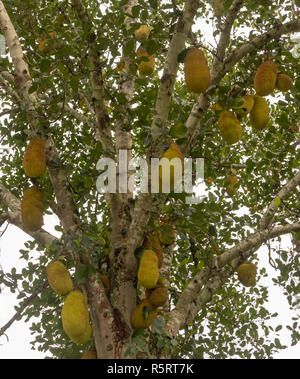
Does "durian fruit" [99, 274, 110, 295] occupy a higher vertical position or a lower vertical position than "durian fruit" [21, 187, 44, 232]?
lower

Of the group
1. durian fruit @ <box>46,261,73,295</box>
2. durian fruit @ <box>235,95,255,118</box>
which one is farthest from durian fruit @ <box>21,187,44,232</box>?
durian fruit @ <box>235,95,255,118</box>

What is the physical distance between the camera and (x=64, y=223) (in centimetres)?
246

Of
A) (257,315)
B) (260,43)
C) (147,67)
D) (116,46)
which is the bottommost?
(257,315)

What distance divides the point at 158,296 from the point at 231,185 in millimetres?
1820

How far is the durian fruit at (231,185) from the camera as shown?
3753mm

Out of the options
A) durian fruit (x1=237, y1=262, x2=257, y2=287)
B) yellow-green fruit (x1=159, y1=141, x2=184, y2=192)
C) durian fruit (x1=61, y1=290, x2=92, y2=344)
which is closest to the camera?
yellow-green fruit (x1=159, y1=141, x2=184, y2=192)

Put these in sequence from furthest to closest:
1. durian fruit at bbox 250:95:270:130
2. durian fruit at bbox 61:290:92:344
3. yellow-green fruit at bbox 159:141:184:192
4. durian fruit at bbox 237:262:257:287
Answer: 1. durian fruit at bbox 237:262:257:287
2. durian fruit at bbox 250:95:270:130
3. durian fruit at bbox 61:290:92:344
4. yellow-green fruit at bbox 159:141:184:192

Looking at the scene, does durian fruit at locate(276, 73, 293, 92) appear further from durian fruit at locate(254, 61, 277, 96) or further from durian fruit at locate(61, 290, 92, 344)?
durian fruit at locate(61, 290, 92, 344)

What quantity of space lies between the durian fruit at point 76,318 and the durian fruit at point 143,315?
0.85ft

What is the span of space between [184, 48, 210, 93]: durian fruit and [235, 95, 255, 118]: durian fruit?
25 cm

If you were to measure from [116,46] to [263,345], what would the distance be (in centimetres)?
310

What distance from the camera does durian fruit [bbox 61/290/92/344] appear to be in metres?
2.14
